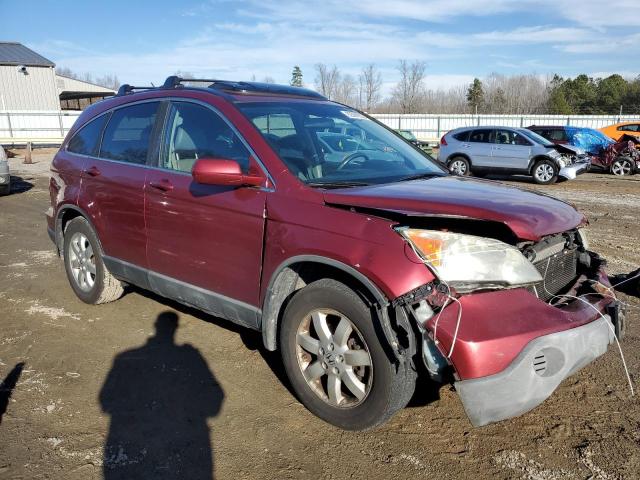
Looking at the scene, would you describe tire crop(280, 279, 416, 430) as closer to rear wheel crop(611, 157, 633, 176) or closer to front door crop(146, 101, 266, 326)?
front door crop(146, 101, 266, 326)

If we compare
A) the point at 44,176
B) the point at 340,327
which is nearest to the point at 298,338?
the point at 340,327

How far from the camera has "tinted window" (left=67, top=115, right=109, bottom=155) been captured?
4.76 meters

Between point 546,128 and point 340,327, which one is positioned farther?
point 546,128

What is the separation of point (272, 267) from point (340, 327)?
1.89ft

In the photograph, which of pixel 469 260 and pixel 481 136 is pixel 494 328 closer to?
pixel 469 260

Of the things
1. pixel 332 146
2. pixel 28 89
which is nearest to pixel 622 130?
pixel 332 146

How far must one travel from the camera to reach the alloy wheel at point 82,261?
191 inches

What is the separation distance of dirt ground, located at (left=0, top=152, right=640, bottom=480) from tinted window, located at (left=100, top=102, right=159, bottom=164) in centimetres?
144

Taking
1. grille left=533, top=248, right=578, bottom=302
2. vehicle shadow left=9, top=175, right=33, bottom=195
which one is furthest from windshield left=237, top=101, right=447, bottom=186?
vehicle shadow left=9, top=175, right=33, bottom=195

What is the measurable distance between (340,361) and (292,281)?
1.87 ft

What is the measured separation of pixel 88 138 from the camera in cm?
490

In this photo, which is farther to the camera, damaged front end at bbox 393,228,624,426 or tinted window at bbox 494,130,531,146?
tinted window at bbox 494,130,531,146

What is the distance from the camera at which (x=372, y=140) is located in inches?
158

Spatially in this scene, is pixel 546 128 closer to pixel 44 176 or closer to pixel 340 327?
pixel 44 176
